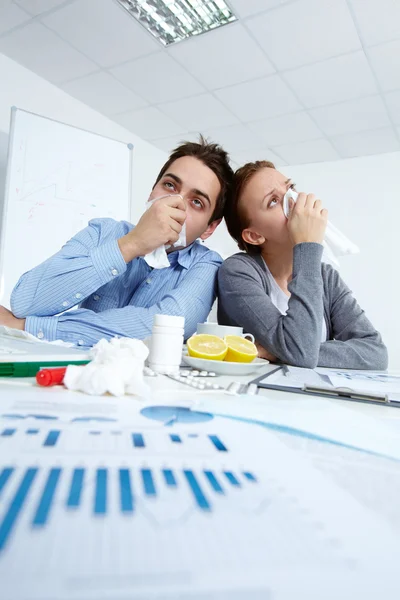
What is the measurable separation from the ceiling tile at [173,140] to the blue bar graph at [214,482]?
3716 millimetres

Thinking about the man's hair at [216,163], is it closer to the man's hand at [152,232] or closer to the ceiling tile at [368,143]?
the man's hand at [152,232]

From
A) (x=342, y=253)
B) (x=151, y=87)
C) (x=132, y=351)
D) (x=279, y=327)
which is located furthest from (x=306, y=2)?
(x=132, y=351)

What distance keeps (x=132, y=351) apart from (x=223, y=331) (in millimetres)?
358

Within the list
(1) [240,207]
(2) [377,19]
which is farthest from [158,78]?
(1) [240,207]

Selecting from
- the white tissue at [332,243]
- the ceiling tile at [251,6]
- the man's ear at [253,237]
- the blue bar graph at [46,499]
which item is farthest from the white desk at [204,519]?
the ceiling tile at [251,6]

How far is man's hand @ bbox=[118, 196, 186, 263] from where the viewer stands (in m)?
1.05

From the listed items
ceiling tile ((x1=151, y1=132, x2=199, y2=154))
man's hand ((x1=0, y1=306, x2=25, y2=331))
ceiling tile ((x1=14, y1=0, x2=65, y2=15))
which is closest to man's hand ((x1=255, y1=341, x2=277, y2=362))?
man's hand ((x1=0, y1=306, x2=25, y2=331))

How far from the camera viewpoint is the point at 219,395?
1.56ft

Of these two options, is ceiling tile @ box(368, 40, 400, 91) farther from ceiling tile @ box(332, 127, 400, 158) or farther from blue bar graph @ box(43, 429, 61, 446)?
blue bar graph @ box(43, 429, 61, 446)

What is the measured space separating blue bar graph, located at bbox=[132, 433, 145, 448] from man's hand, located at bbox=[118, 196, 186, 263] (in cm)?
80

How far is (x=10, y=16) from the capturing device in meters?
2.34

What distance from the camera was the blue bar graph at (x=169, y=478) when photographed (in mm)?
220

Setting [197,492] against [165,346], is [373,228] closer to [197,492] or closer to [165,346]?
[165,346]

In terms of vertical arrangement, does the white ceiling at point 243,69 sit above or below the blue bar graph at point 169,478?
above
